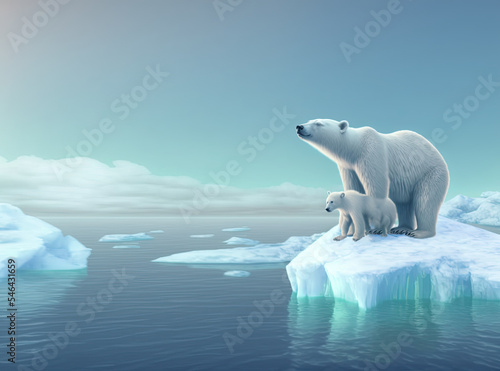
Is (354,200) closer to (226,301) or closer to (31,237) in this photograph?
(226,301)

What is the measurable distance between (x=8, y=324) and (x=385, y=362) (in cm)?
958

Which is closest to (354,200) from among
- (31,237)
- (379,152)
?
(379,152)

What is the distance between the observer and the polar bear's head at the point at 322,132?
1120 cm

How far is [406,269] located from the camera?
11.3 metres

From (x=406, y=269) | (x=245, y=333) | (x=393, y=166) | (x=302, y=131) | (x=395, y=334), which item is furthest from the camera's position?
(x=393, y=166)

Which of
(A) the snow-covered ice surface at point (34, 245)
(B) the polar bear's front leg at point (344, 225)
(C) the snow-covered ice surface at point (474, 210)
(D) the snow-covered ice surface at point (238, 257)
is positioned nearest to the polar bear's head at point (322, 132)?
(B) the polar bear's front leg at point (344, 225)

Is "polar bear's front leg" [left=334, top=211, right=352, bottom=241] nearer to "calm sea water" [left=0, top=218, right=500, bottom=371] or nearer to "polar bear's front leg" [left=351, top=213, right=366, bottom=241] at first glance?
"polar bear's front leg" [left=351, top=213, right=366, bottom=241]

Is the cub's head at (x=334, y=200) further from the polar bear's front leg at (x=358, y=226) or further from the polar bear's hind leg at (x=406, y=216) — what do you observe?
the polar bear's hind leg at (x=406, y=216)

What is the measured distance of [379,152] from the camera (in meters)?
11.5

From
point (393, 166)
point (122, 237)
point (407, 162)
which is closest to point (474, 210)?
point (122, 237)

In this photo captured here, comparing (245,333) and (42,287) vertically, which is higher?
(42,287)

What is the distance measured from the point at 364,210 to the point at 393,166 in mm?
1493

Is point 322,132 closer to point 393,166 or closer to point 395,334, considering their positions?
point 393,166

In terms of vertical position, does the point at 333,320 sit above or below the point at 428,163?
below
